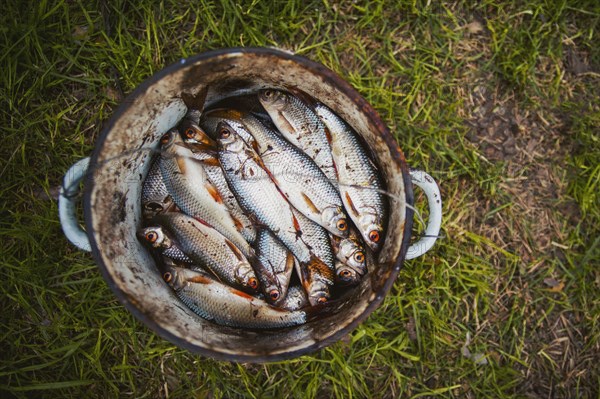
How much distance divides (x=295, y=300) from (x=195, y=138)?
2.82ft

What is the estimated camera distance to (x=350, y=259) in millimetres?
2104

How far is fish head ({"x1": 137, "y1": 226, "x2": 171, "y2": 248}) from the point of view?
2.02m

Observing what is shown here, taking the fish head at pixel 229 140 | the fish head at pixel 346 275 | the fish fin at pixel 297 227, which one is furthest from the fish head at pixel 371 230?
the fish head at pixel 229 140

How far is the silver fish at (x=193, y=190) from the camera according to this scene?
2066 mm

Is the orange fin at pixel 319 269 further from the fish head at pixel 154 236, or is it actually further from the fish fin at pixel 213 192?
the fish head at pixel 154 236

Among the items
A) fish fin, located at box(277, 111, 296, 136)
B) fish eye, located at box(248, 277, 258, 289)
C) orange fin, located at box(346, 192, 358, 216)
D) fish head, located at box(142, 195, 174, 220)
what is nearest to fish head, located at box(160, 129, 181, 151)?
fish head, located at box(142, 195, 174, 220)

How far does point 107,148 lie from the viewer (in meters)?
1.71

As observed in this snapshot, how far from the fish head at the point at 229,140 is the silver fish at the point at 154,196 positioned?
1.17 feet

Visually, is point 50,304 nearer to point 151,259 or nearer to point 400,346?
point 151,259

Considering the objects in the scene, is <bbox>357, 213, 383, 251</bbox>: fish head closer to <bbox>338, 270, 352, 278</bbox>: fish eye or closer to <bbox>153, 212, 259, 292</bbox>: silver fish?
<bbox>338, 270, 352, 278</bbox>: fish eye

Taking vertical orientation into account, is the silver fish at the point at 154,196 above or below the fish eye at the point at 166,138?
below

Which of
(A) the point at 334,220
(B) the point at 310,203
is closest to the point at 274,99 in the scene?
(B) the point at 310,203

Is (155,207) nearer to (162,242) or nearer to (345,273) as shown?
(162,242)

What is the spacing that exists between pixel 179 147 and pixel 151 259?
0.52 metres
